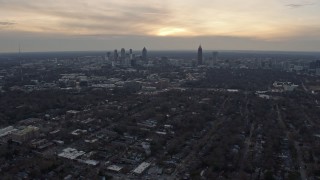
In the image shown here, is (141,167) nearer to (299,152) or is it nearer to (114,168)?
(114,168)

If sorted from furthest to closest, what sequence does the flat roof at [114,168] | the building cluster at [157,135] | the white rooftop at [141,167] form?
the building cluster at [157,135] < the flat roof at [114,168] < the white rooftop at [141,167]

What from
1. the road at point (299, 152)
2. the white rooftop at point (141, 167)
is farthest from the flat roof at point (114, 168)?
the road at point (299, 152)

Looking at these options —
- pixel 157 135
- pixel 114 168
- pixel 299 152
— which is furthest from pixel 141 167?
pixel 299 152

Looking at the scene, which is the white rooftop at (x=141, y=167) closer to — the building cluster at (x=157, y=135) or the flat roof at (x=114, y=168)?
the building cluster at (x=157, y=135)

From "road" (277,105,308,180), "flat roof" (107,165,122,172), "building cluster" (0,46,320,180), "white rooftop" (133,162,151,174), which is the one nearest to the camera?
"white rooftop" (133,162,151,174)

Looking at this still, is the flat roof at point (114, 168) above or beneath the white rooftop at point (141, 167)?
above

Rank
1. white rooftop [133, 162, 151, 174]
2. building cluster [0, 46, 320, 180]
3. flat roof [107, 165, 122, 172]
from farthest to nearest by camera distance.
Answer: building cluster [0, 46, 320, 180], flat roof [107, 165, 122, 172], white rooftop [133, 162, 151, 174]

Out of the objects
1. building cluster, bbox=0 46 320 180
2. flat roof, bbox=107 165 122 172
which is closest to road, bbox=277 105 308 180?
building cluster, bbox=0 46 320 180

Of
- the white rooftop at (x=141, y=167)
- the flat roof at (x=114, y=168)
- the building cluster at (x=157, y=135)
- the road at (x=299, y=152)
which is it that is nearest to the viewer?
the white rooftop at (x=141, y=167)

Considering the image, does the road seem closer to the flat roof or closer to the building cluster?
the building cluster

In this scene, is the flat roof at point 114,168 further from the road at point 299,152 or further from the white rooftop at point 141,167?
the road at point 299,152

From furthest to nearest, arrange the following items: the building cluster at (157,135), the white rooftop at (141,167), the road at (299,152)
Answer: the building cluster at (157,135)
the road at (299,152)
the white rooftop at (141,167)

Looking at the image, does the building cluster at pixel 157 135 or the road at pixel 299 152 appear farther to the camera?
the building cluster at pixel 157 135
